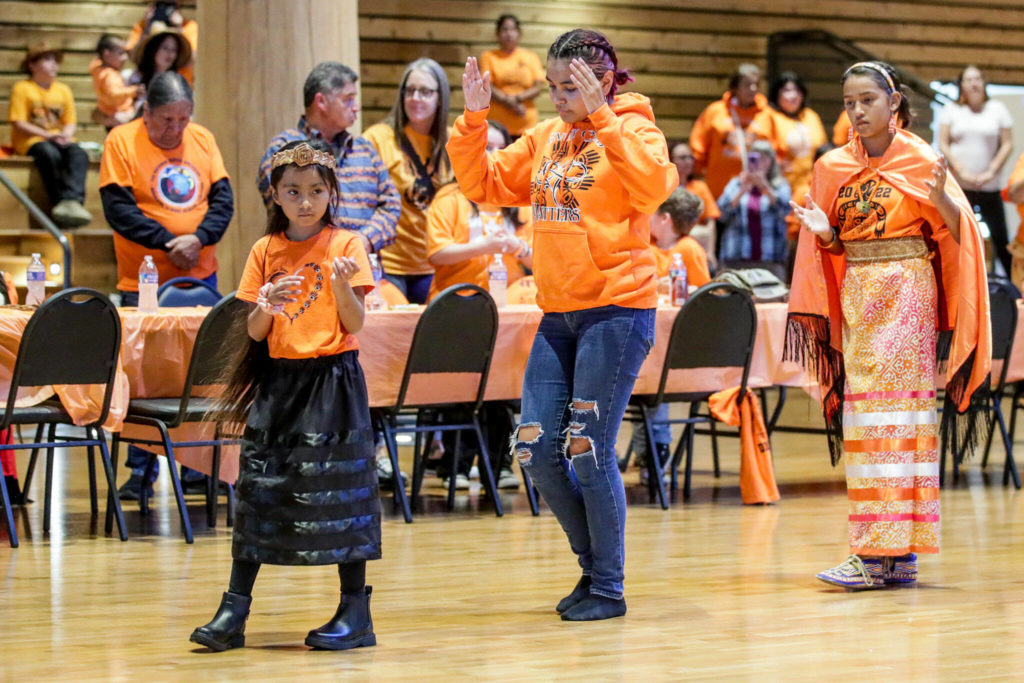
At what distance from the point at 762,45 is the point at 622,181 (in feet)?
32.7

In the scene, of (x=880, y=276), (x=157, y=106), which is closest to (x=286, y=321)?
(x=880, y=276)

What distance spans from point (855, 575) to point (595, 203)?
1.37 m

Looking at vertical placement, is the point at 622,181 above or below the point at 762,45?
below

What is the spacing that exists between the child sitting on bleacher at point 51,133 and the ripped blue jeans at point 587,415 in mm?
6081

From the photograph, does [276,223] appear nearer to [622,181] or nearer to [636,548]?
[622,181]

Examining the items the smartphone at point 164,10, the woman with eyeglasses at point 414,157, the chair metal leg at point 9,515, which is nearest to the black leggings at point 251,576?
the chair metal leg at point 9,515

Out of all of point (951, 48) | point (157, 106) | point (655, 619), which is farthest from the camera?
point (951, 48)

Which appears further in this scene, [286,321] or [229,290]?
[229,290]

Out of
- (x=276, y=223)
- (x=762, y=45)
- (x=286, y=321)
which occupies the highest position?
(x=762, y=45)

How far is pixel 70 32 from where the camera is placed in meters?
10.9

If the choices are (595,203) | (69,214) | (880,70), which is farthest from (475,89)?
(69,214)

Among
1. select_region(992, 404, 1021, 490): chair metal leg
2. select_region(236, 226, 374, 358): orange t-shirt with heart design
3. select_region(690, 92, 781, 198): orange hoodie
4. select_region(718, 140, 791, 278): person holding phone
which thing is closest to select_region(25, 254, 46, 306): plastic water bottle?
select_region(236, 226, 374, 358): orange t-shirt with heart design

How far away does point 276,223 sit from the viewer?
365 centimetres

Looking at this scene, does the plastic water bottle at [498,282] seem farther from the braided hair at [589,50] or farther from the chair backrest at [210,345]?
the braided hair at [589,50]
